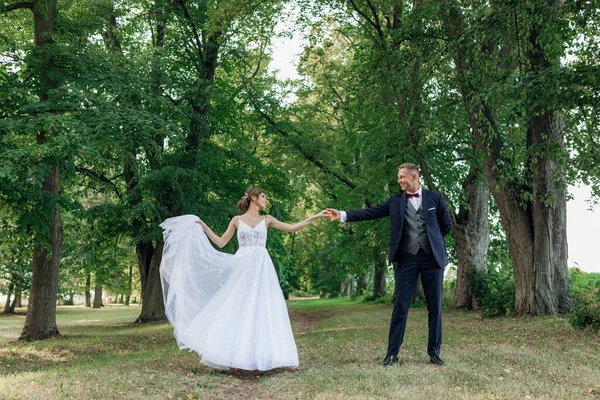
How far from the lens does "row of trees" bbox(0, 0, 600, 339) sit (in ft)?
34.3

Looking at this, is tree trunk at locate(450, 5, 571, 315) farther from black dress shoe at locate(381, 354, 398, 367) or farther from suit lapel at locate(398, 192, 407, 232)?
black dress shoe at locate(381, 354, 398, 367)

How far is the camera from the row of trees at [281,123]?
10.5m

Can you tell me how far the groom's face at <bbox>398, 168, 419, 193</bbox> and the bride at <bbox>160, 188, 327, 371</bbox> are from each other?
1329 mm

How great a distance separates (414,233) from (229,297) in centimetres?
281

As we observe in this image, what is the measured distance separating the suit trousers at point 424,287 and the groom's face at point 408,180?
35.3 inches

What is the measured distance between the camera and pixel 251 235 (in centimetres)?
816

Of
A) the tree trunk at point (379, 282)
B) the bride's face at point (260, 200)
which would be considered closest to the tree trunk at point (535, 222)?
the bride's face at point (260, 200)

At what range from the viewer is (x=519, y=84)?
9.72m

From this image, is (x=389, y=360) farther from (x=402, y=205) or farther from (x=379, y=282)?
(x=379, y=282)

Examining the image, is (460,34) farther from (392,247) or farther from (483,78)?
(392,247)

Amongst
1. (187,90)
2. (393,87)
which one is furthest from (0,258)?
(393,87)

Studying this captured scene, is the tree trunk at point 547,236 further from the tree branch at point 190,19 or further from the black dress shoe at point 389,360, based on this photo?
the tree branch at point 190,19

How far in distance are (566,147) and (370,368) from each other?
26.0 ft

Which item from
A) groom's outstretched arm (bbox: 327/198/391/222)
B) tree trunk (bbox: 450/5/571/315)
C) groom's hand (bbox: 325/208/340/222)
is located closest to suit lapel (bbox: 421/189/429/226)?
groom's outstretched arm (bbox: 327/198/391/222)
